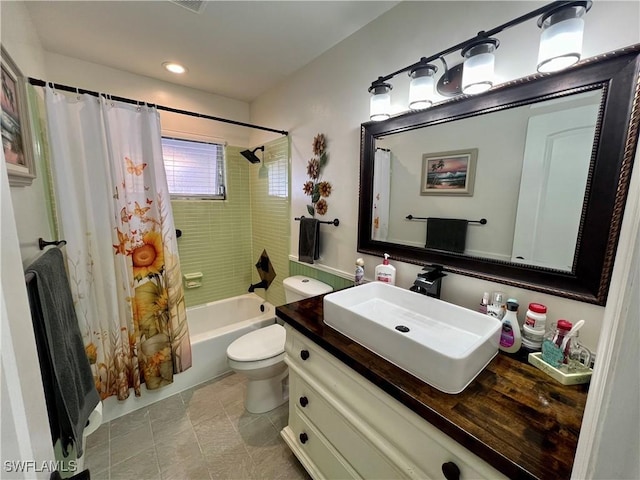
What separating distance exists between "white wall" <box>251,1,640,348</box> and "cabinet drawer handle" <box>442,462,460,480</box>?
67cm

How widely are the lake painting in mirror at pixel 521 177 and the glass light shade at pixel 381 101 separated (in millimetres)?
168

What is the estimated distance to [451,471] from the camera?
26.1 inches

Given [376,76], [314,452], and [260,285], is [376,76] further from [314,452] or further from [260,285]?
[260,285]

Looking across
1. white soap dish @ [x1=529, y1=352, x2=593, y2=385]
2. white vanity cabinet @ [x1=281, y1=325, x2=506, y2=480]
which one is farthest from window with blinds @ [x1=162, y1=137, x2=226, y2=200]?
white soap dish @ [x1=529, y1=352, x2=593, y2=385]

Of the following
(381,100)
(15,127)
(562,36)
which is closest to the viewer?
(562,36)

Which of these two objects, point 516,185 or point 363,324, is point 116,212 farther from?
point 516,185

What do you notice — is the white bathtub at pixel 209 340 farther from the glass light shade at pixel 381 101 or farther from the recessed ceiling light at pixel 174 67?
the recessed ceiling light at pixel 174 67

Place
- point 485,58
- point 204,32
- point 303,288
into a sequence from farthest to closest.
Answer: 1. point 303,288
2. point 204,32
3. point 485,58

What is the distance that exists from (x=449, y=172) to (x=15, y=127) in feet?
6.22

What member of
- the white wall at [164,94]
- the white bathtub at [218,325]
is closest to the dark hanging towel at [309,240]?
the white bathtub at [218,325]

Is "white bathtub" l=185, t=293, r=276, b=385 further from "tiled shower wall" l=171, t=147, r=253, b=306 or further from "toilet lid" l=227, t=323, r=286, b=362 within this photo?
"toilet lid" l=227, t=323, r=286, b=362

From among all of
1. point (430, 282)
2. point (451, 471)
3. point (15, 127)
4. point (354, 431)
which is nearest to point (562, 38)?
point (430, 282)

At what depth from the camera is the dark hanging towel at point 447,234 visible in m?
1.19

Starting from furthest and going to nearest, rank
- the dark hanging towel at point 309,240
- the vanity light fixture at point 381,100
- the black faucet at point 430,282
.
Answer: the dark hanging towel at point 309,240 → the vanity light fixture at point 381,100 → the black faucet at point 430,282
